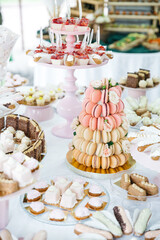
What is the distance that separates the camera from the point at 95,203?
1.38 meters

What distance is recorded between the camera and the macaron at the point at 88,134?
1.65m

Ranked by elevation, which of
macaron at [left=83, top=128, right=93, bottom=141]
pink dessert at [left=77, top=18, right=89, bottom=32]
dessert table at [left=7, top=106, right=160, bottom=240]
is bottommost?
dessert table at [left=7, top=106, right=160, bottom=240]

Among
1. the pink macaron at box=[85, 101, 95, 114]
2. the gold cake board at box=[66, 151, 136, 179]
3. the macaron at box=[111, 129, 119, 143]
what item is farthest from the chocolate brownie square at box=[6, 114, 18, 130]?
the macaron at box=[111, 129, 119, 143]

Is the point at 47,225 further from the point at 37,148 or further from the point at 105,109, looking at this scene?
the point at 105,109

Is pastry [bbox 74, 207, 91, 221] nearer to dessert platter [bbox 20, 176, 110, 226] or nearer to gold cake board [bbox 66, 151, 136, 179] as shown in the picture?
dessert platter [bbox 20, 176, 110, 226]

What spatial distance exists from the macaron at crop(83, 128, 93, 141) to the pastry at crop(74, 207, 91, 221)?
42 centimetres

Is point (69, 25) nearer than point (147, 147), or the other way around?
point (147, 147)

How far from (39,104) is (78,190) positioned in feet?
3.15

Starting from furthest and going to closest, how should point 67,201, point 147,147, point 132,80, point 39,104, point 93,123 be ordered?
point 132,80
point 39,104
point 93,123
point 147,147
point 67,201

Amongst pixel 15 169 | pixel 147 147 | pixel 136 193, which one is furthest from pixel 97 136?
pixel 15 169

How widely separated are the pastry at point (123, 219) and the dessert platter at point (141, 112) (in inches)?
36.4

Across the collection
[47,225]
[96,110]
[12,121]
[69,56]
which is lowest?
[47,225]

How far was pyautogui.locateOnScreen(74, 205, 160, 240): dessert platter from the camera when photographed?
1202 millimetres

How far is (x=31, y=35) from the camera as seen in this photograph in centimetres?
905
